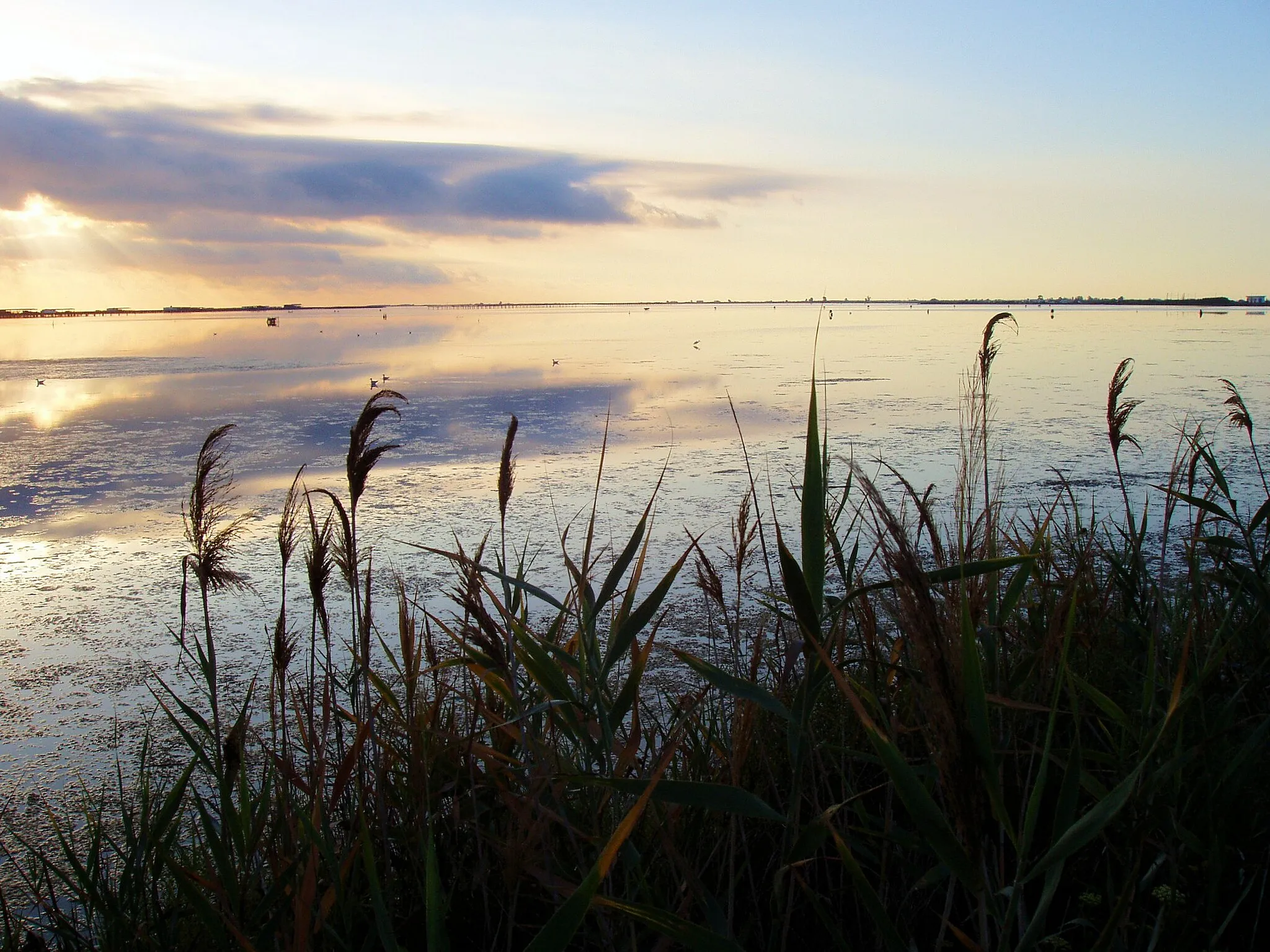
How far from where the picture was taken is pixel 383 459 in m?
9.05

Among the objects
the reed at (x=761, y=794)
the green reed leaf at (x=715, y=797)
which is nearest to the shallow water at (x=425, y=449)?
the reed at (x=761, y=794)

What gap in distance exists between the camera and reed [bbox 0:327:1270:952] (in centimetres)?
119

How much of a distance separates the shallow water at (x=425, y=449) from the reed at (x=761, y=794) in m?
1.56

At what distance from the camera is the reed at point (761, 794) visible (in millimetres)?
1191

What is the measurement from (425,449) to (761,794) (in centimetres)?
770

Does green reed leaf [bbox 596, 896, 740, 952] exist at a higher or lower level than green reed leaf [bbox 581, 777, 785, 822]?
lower

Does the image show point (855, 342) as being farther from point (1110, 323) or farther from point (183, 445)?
point (183, 445)

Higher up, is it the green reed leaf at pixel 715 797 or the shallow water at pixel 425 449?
the green reed leaf at pixel 715 797

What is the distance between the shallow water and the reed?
156cm

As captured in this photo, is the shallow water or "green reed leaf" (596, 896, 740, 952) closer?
"green reed leaf" (596, 896, 740, 952)

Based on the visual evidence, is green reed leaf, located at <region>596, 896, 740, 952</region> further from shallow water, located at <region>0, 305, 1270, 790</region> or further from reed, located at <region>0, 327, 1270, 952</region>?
shallow water, located at <region>0, 305, 1270, 790</region>

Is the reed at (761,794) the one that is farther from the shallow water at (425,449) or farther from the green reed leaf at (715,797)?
the shallow water at (425,449)

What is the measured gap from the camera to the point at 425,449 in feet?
31.2

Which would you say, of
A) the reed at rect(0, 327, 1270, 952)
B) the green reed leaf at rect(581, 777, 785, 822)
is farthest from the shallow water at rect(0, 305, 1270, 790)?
the green reed leaf at rect(581, 777, 785, 822)
